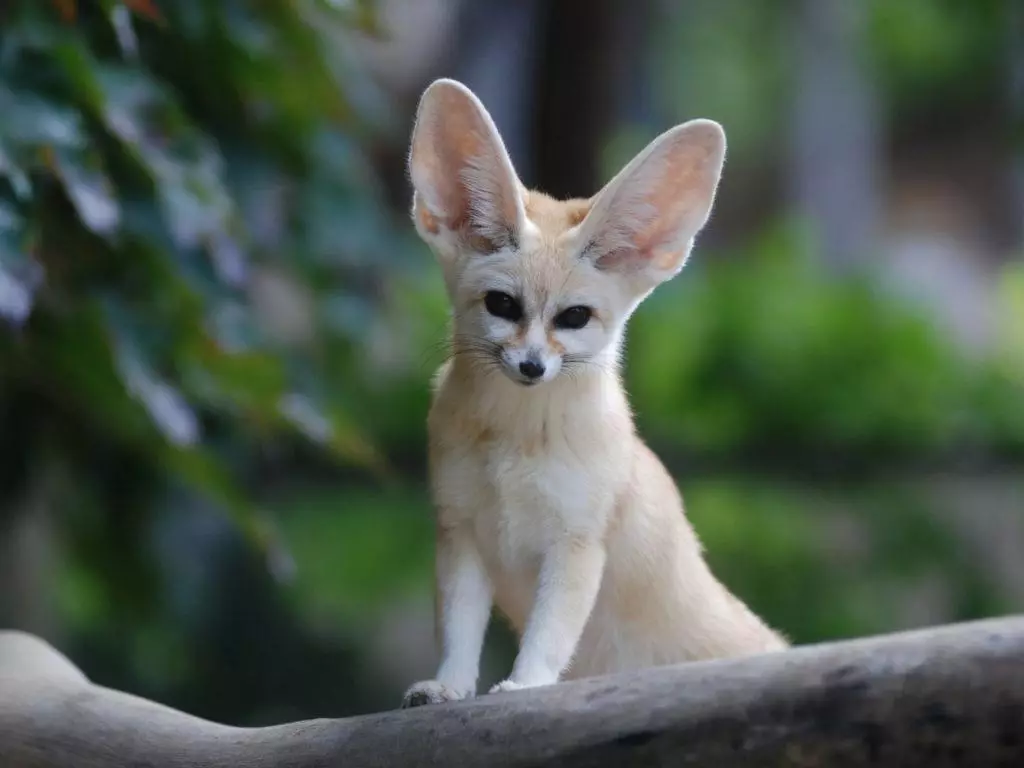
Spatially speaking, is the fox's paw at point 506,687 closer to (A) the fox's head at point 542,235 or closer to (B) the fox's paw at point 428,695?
(B) the fox's paw at point 428,695

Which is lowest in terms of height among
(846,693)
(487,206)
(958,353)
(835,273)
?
(846,693)

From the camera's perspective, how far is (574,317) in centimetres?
145

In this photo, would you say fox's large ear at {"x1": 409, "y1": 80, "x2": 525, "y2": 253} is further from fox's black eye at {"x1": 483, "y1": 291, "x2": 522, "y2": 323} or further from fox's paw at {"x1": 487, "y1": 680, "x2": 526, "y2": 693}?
fox's paw at {"x1": 487, "y1": 680, "x2": 526, "y2": 693}

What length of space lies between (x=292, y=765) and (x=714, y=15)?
508cm

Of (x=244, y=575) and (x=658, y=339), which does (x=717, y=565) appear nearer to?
(x=658, y=339)

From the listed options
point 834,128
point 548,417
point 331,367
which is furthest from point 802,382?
point 834,128

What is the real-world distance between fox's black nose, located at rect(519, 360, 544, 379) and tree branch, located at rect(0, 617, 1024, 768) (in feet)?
1.01

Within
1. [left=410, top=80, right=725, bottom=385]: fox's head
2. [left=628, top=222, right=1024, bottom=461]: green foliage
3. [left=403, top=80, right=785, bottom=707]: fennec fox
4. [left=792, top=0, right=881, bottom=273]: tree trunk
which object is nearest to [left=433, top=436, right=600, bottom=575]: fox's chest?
[left=403, top=80, right=785, bottom=707]: fennec fox

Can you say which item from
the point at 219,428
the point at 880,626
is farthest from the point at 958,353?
the point at 219,428

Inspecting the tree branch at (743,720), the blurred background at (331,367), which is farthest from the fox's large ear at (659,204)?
the tree branch at (743,720)

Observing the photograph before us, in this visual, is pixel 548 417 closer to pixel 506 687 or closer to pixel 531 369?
pixel 531 369

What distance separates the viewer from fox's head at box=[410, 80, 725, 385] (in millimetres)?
1399

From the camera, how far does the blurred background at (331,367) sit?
206 cm

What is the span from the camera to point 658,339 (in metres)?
3.34
